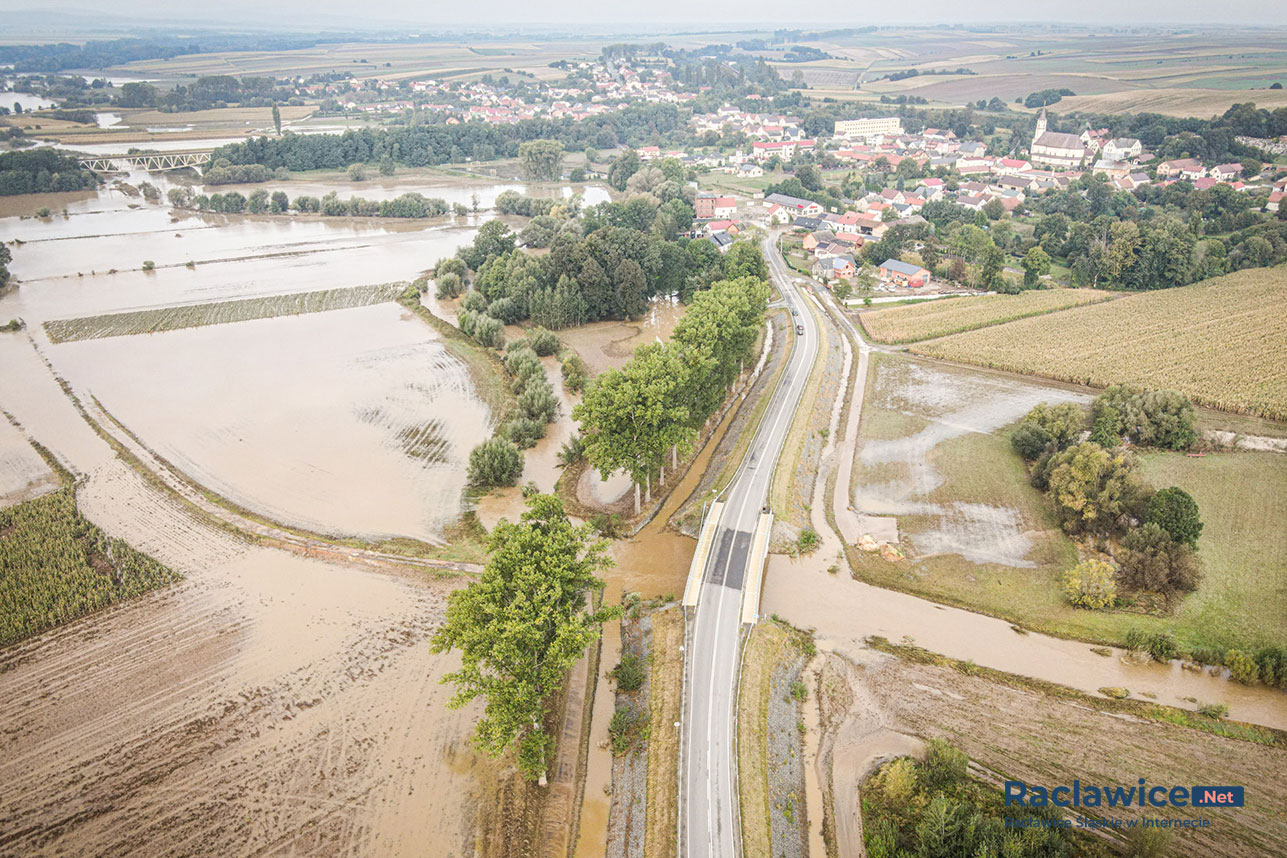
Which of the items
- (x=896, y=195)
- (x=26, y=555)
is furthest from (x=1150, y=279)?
(x=26, y=555)

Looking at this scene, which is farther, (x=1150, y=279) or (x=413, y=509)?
(x=1150, y=279)

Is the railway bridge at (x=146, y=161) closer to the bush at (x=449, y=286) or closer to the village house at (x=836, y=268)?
the bush at (x=449, y=286)

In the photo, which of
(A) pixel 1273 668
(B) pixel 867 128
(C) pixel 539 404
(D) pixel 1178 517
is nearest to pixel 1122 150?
(B) pixel 867 128

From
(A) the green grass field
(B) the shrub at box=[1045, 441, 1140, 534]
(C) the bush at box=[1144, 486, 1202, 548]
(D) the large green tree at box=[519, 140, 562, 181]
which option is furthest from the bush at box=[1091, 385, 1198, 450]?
(D) the large green tree at box=[519, 140, 562, 181]

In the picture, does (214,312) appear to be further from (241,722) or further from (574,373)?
(241,722)

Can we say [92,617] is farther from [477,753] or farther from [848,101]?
[848,101]

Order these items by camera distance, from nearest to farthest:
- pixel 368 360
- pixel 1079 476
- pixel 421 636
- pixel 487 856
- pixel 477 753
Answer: pixel 487 856, pixel 477 753, pixel 421 636, pixel 1079 476, pixel 368 360
